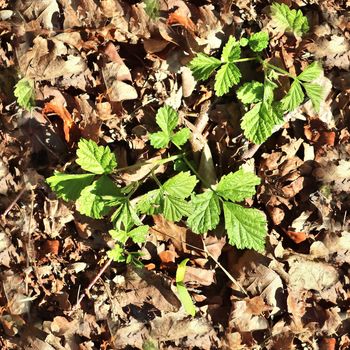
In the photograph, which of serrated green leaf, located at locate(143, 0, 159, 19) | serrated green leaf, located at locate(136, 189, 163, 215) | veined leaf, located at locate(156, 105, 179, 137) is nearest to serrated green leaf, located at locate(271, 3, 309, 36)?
serrated green leaf, located at locate(143, 0, 159, 19)

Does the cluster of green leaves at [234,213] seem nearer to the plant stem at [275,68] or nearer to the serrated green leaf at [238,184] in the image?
the serrated green leaf at [238,184]

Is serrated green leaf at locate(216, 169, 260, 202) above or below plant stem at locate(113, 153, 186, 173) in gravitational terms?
below

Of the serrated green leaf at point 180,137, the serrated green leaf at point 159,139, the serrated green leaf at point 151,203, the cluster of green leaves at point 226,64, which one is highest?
the cluster of green leaves at point 226,64

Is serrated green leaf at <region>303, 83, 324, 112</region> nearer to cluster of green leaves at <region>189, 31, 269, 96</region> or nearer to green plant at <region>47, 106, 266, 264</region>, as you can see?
cluster of green leaves at <region>189, 31, 269, 96</region>

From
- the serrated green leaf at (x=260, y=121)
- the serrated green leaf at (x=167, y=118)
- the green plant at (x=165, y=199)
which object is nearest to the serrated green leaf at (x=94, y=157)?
the green plant at (x=165, y=199)

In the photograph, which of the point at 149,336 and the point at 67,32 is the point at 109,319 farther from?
the point at 67,32

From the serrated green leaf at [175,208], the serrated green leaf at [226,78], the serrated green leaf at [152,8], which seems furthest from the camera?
the serrated green leaf at [152,8]

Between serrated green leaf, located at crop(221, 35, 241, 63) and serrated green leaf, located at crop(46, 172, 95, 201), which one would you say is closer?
serrated green leaf, located at crop(46, 172, 95, 201)

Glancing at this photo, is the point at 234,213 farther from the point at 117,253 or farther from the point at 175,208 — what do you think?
the point at 117,253
